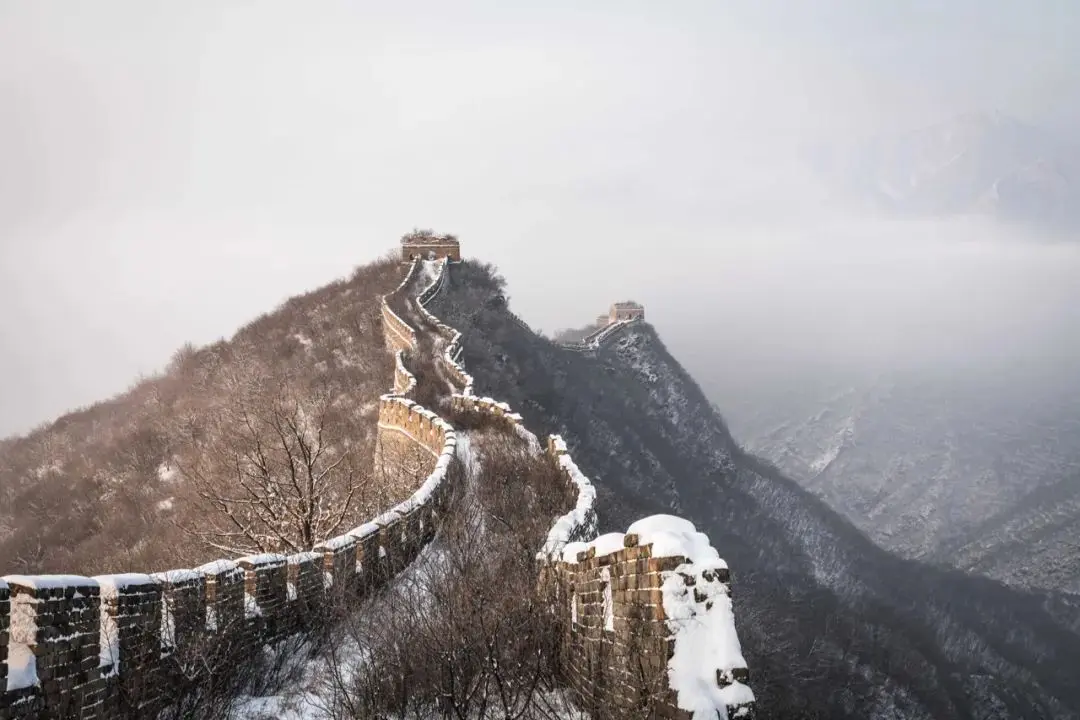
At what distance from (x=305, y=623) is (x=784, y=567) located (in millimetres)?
57417

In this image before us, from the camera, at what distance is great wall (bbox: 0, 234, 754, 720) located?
5.50 metres

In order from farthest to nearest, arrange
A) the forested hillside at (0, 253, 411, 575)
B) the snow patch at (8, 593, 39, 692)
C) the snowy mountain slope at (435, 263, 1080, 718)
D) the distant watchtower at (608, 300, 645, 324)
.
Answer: the distant watchtower at (608, 300, 645, 324)
the snowy mountain slope at (435, 263, 1080, 718)
the forested hillside at (0, 253, 411, 575)
the snow patch at (8, 593, 39, 692)

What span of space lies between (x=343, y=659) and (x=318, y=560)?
2.30 meters

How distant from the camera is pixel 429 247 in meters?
63.8

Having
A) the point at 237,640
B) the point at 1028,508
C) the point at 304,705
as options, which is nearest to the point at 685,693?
the point at 304,705

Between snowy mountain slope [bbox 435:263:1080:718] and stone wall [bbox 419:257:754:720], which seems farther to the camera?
snowy mountain slope [bbox 435:263:1080:718]

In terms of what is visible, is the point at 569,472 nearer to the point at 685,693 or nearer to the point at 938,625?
the point at 685,693

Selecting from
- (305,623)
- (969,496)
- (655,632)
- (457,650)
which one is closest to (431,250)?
(305,623)

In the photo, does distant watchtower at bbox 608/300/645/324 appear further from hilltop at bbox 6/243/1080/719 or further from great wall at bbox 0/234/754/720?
great wall at bbox 0/234/754/720

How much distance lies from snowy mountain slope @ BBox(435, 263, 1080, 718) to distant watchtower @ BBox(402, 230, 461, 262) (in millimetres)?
2156

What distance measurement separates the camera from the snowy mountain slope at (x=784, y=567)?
119 feet

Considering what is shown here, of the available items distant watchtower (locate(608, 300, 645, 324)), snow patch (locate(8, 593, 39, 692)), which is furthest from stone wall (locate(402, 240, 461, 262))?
snow patch (locate(8, 593, 39, 692))

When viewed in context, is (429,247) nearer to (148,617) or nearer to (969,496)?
(148,617)

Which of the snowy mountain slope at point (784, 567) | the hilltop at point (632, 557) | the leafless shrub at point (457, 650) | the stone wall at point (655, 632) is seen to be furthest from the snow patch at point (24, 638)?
the snowy mountain slope at point (784, 567)
